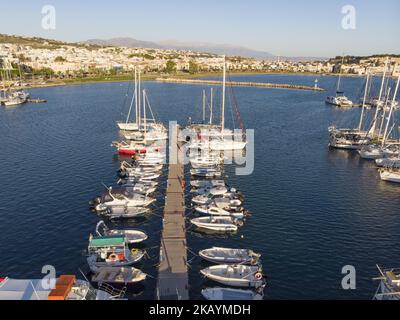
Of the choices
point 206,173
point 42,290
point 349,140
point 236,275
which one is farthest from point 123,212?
point 349,140

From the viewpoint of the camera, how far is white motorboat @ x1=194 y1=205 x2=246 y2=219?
144ft

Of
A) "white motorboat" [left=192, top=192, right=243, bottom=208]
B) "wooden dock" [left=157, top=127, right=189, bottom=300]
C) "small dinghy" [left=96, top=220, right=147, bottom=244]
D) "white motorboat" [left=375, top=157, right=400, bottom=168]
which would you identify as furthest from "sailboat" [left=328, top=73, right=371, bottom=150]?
"small dinghy" [left=96, top=220, right=147, bottom=244]

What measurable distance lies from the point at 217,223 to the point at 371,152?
42.7 m

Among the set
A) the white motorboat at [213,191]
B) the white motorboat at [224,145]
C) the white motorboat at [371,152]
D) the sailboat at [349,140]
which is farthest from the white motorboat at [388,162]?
the white motorboat at [213,191]

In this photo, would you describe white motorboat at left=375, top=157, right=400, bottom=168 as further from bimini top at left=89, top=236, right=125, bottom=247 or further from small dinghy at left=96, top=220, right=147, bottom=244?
bimini top at left=89, top=236, right=125, bottom=247

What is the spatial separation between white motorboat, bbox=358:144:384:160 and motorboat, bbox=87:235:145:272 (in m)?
52.6

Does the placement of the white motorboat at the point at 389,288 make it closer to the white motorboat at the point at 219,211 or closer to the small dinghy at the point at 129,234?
the white motorboat at the point at 219,211

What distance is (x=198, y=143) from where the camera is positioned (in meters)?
70.8

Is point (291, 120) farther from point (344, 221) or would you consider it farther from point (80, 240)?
point (80, 240)

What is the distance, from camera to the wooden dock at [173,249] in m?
30.5

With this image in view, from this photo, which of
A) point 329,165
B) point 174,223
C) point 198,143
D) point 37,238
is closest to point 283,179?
point 329,165

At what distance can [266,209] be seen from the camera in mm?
47562

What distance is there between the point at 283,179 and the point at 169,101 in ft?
312

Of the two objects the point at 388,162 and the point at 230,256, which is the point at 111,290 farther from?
the point at 388,162
